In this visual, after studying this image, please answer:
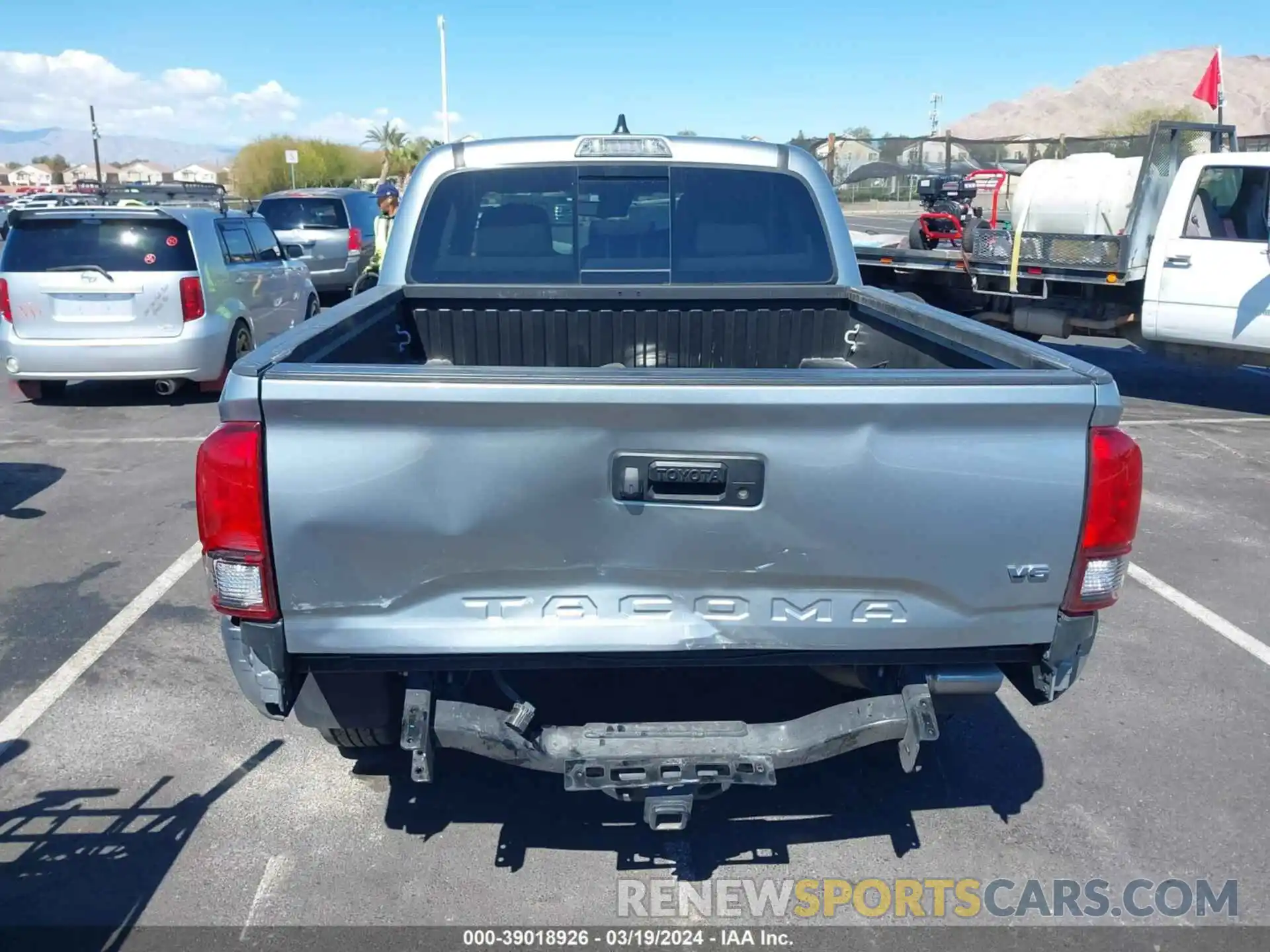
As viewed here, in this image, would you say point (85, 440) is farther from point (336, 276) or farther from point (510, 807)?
point (336, 276)

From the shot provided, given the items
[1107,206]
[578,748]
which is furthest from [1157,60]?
[578,748]

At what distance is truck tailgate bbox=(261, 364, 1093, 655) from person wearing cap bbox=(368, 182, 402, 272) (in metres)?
5.66

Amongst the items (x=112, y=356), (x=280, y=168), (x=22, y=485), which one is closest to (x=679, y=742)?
(x=22, y=485)

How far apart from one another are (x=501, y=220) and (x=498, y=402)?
2.39 m

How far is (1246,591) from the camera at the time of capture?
5.40m

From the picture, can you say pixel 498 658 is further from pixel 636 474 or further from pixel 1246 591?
pixel 1246 591

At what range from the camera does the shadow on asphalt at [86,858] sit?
9.54 feet

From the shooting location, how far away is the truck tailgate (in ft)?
7.88

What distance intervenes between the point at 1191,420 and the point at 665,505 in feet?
27.4

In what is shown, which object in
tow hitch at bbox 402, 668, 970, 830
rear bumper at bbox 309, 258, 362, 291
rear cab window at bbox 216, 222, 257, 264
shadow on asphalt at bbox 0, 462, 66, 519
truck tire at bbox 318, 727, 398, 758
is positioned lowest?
shadow on asphalt at bbox 0, 462, 66, 519

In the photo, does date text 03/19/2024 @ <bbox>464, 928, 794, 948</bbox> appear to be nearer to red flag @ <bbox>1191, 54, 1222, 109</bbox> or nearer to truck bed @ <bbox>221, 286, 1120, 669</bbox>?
truck bed @ <bbox>221, 286, 1120, 669</bbox>

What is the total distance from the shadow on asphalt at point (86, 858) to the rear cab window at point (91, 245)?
19.9 feet

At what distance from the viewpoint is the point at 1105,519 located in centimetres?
254

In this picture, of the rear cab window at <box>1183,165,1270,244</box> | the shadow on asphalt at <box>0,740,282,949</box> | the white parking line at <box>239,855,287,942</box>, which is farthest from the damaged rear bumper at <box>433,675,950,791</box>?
the rear cab window at <box>1183,165,1270,244</box>
